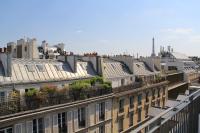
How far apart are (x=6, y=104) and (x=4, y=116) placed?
0.96 metres

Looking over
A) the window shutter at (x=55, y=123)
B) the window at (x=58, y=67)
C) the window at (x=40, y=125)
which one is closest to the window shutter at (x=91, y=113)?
the window shutter at (x=55, y=123)

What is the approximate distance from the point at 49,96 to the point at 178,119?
2042cm

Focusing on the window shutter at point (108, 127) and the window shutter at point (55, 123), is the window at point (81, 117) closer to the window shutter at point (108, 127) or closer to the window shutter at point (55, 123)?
the window shutter at point (55, 123)

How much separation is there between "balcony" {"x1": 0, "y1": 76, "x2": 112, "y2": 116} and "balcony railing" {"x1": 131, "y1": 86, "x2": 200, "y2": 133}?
666 inches

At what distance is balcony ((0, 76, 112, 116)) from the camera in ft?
70.0

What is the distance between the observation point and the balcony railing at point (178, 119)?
3664 millimetres

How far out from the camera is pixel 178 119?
15.7 ft

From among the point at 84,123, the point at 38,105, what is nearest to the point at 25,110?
the point at 38,105

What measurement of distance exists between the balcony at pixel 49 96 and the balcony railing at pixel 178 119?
16909 millimetres

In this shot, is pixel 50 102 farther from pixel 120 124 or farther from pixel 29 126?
pixel 120 124

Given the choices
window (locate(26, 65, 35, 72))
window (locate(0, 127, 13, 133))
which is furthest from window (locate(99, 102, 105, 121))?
window (locate(0, 127, 13, 133))

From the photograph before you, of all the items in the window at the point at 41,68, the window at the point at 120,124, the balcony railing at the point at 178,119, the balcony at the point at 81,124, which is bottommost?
the window at the point at 120,124

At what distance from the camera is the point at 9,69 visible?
2588 cm

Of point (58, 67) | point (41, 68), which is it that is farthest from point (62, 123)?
point (58, 67)
